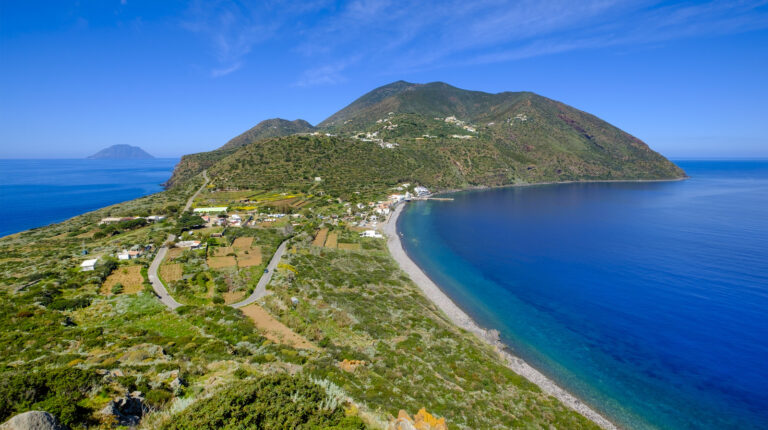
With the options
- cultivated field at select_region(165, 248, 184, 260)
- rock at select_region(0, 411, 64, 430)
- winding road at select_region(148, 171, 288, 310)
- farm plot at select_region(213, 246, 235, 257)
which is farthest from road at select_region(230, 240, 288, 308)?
rock at select_region(0, 411, 64, 430)

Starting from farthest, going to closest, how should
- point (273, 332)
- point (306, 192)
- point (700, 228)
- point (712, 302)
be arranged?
point (306, 192) < point (700, 228) < point (712, 302) < point (273, 332)

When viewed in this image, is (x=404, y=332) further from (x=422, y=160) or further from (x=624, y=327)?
(x=422, y=160)

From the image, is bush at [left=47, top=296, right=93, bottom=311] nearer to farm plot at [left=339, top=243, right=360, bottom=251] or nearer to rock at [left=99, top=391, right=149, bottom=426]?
rock at [left=99, top=391, right=149, bottom=426]

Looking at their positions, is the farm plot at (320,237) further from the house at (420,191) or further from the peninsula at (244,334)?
the house at (420,191)

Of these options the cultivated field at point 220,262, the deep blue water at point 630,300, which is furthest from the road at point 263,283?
the deep blue water at point 630,300

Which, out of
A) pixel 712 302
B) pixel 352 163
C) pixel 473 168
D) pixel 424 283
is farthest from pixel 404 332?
pixel 473 168

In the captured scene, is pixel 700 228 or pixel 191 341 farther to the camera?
pixel 700 228

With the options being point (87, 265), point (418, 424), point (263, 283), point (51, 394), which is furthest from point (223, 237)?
point (418, 424)
